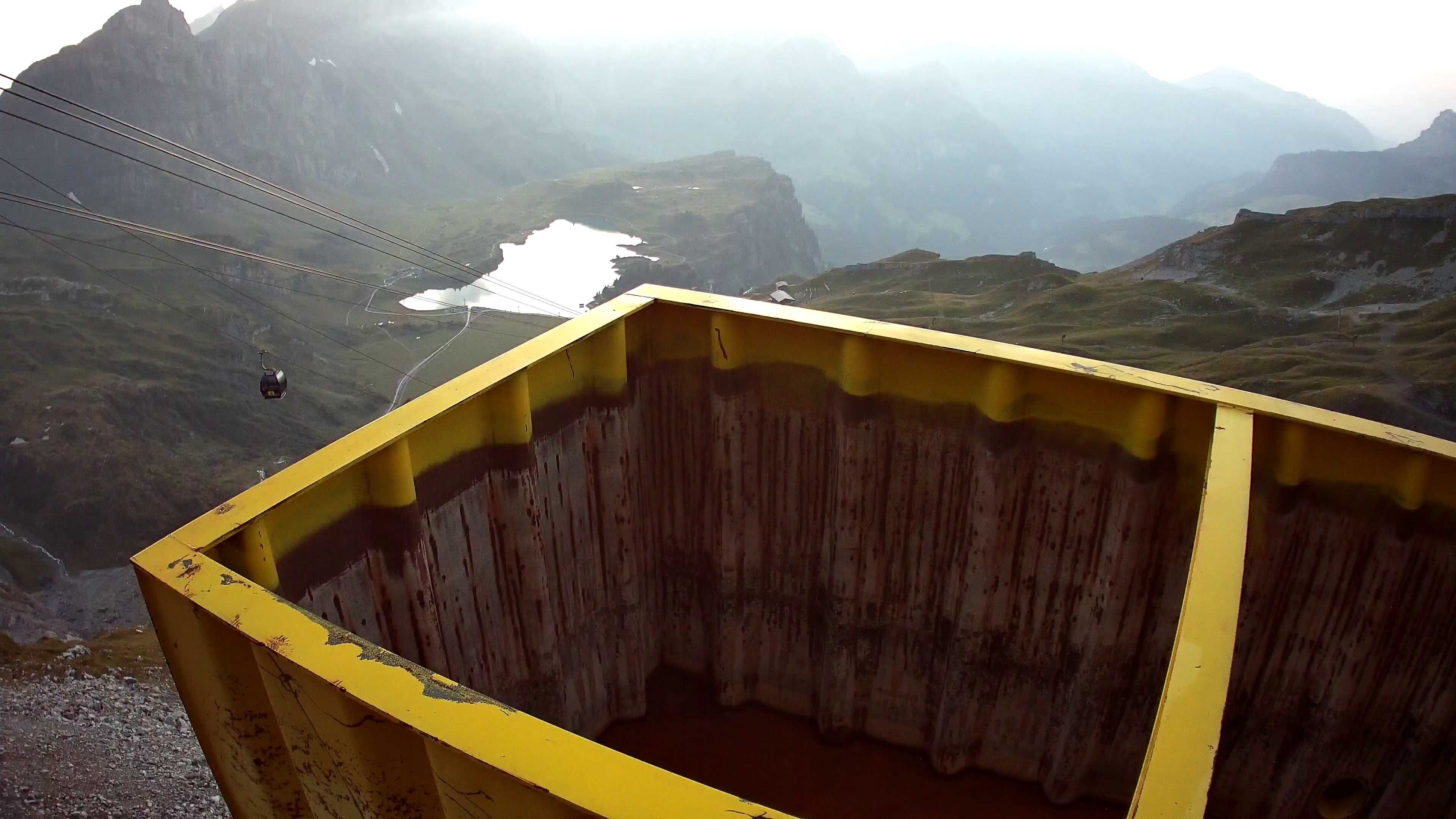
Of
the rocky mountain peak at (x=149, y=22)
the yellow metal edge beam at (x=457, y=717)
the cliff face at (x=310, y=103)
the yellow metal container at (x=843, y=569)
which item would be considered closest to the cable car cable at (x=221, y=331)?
the cliff face at (x=310, y=103)

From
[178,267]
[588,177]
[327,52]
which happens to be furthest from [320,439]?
[327,52]

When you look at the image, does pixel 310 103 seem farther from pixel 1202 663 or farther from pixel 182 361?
pixel 1202 663

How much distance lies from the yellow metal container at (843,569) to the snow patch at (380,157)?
128 metres

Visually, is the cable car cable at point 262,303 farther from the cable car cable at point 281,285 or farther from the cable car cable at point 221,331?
the cable car cable at point 221,331

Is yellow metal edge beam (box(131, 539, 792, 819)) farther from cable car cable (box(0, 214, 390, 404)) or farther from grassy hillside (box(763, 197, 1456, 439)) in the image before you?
cable car cable (box(0, 214, 390, 404))

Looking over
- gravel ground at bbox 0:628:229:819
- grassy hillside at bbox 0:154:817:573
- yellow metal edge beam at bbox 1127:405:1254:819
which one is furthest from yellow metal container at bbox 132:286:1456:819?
grassy hillside at bbox 0:154:817:573

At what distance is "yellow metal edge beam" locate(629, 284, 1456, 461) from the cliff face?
292 ft

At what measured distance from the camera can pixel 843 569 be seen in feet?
22.5

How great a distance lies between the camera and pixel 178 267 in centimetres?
5638

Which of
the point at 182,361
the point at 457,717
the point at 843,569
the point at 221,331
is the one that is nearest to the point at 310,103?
the point at 221,331

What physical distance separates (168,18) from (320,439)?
229 ft

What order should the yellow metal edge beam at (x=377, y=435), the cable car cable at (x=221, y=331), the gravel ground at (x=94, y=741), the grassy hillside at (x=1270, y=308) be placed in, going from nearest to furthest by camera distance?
the yellow metal edge beam at (x=377, y=435) < the gravel ground at (x=94, y=741) < the grassy hillside at (x=1270, y=308) < the cable car cable at (x=221, y=331)

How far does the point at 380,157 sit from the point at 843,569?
131007mm

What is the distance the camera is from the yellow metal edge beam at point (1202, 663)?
235 centimetres
